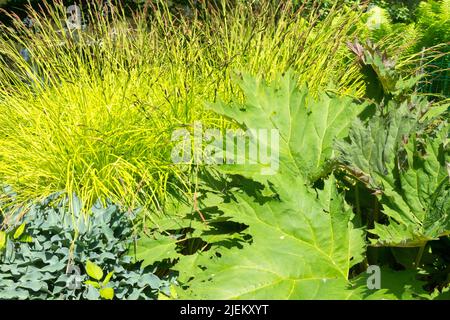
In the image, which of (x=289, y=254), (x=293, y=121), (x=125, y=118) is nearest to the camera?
(x=289, y=254)

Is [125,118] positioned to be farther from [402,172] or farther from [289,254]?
[402,172]

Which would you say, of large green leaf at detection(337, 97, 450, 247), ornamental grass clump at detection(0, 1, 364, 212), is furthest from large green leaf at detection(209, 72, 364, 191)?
ornamental grass clump at detection(0, 1, 364, 212)

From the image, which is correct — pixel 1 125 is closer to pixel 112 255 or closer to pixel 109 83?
pixel 109 83

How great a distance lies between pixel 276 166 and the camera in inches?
87.4

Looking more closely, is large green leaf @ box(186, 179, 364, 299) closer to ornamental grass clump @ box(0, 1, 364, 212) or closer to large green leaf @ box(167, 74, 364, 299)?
large green leaf @ box(167, 74, 364, 299)

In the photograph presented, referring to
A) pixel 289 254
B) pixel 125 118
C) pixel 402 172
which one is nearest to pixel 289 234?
pixel 289 254

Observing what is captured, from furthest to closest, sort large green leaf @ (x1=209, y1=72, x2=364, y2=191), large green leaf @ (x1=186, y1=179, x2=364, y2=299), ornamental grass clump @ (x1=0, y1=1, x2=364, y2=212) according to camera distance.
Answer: ornamental grass clump @ (x1=0, y1=1, x2=364, y2=212)
large green leaf @ (x1=209, y1=72, x2=364, y2=191)
large green leaf @ (x1=186, y1=179, x2=364, y2=299)

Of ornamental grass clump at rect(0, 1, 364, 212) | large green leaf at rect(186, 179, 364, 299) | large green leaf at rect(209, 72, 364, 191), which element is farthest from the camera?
ornamental grass clump at rect(0, 1, 364, 212)

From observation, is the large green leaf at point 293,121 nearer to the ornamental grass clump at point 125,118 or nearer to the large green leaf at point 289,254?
the large green leaf at point 289,254

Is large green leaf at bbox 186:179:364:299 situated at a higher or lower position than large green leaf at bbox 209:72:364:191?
lower

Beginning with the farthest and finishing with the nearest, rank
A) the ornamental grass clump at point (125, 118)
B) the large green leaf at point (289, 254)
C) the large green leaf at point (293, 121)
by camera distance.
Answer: the ornamental grass clump at point (125, 118)
the large green leaf at point (293, 121)
the large green leaf at point (289, 254)

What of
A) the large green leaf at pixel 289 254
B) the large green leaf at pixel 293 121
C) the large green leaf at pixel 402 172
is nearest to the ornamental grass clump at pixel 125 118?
the large green leaf at pixel 293 121
